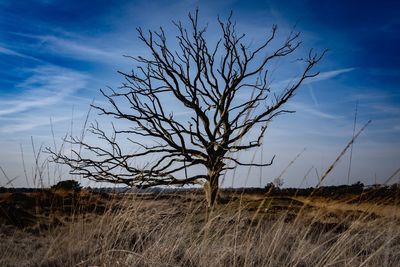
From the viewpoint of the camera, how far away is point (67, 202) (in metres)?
14.0

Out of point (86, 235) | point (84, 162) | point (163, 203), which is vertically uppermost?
point (84, 162)

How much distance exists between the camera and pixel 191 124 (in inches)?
484

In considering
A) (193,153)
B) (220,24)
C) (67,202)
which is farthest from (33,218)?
(220,24)

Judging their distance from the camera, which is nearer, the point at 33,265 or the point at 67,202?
the point at 33,265

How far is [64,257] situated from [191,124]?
8.64 m

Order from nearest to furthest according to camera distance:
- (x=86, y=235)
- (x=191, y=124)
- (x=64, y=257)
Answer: (x=64, y=257) < (x=86, y=235) < (x=191, y=124)

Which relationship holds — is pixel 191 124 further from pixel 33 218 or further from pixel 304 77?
pixel 33 218

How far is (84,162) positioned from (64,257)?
29.1ft

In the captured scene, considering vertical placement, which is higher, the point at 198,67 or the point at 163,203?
the point at 198,67

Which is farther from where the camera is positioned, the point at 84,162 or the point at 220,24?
the point at 220,24

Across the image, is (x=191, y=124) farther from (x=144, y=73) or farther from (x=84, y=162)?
(x=84, y=162)

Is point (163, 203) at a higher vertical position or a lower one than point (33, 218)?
higher

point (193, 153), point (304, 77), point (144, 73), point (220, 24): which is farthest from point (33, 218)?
point (304, 77)

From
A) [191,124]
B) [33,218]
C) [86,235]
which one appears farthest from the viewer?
[191,124]
